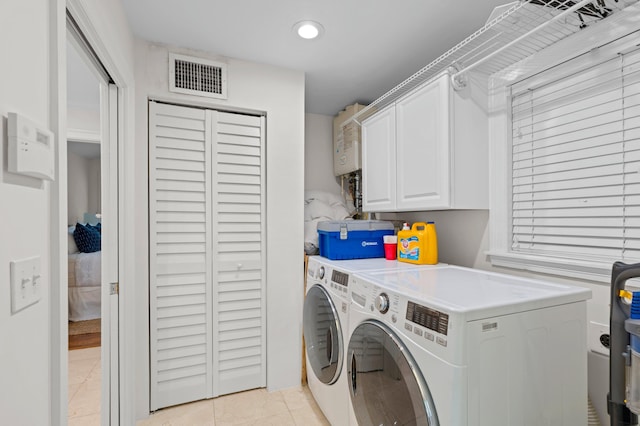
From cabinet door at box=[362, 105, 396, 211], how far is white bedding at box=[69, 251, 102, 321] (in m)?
1.95

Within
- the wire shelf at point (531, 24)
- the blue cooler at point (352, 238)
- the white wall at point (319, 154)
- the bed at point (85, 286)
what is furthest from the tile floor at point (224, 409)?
the wire shelf at point (531, 24)

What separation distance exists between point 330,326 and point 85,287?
1693mm

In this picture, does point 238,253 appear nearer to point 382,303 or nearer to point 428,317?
point 382,303

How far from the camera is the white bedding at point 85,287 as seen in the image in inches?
79.1

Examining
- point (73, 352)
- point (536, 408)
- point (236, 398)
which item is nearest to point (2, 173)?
point (536, 408)

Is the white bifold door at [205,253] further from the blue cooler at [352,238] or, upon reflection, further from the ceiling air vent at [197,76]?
the blue cooler at [352,238]

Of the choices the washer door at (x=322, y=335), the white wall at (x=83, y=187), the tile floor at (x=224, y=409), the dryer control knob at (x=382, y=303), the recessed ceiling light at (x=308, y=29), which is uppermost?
the recessed ceiling light at (x=308, y=29)

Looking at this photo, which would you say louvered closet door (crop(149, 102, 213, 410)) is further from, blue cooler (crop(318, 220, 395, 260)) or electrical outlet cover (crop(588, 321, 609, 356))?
electrical outlet cover (crop(588, 321, 609, 356))

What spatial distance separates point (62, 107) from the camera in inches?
36.2

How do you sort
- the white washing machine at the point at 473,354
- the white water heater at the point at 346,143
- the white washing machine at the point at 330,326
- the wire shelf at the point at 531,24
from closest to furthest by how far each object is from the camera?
the white washing machine at the point at 473,354 < the wire shelf at the point at 531,24 < the white washing machine at the point at 330,326 < the white water heater at the point at 346,143

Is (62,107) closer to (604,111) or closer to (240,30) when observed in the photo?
(240,30)

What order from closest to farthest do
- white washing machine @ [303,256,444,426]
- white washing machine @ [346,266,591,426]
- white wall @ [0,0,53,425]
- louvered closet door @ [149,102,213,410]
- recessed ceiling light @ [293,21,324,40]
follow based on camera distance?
1. white wall @ [0,0,53,425]
2. white washing machine @ [346,266,591,426]
3. white washing machine @ [303,256,444,426]
4. recessed ceiling light @ [293,21,324,40]
5. louvered closet door @ [149,102,213,410]

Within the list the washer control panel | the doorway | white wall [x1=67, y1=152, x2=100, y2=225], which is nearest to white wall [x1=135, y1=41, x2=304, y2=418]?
the doorway

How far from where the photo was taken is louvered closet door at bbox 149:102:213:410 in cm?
197
